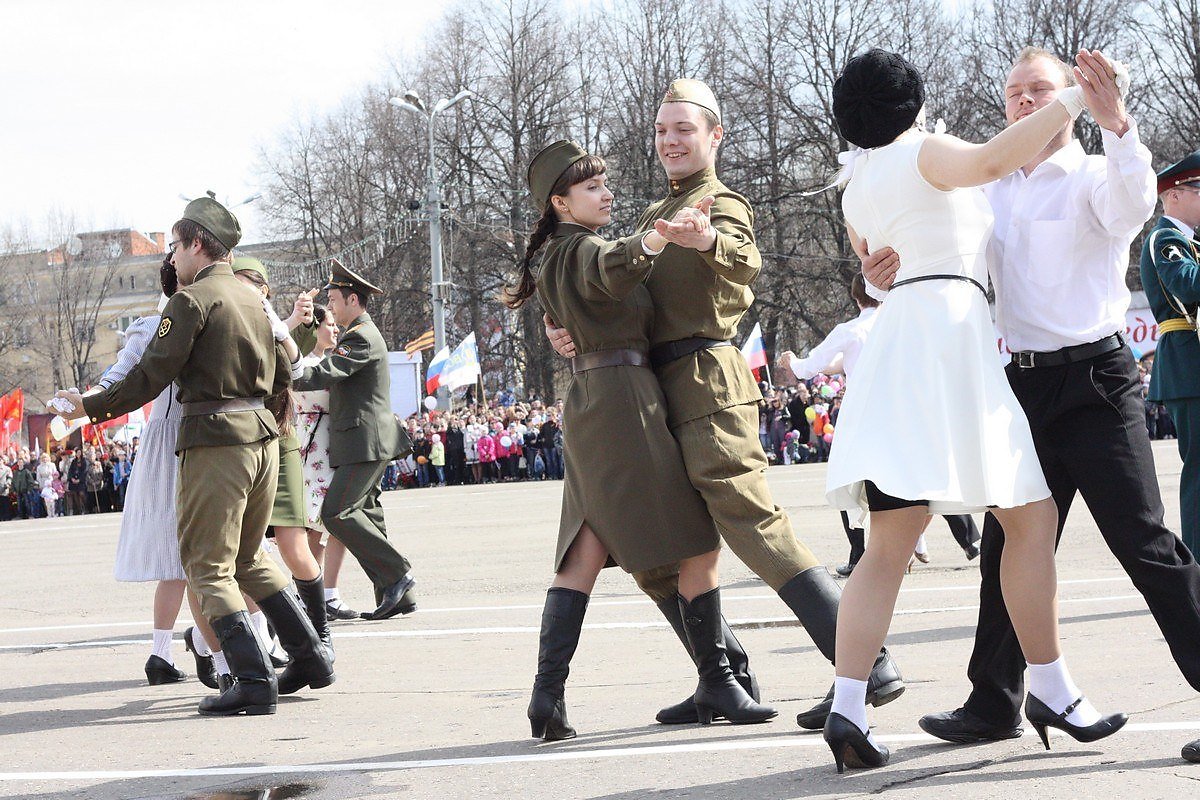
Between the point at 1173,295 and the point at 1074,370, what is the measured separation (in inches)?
71.2

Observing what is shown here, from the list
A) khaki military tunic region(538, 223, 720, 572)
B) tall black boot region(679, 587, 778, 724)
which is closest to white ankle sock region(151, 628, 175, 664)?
khaki military tunic region(538, 223, 720, 572)

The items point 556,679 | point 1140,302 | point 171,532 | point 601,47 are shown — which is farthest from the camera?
point 601,47

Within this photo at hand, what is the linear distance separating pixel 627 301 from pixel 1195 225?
2331 millimetres

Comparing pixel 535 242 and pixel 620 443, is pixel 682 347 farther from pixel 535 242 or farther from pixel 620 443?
pixel 535 242

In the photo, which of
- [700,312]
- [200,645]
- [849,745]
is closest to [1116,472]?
[849,745]

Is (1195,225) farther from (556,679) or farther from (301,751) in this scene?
(301,751)

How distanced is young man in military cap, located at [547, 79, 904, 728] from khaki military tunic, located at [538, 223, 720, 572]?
3.2 inches

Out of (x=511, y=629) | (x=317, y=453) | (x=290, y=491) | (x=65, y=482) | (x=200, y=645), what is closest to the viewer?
(x=200, y=645)

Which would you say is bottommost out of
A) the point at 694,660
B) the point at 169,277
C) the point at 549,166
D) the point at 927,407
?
the point at 694,660

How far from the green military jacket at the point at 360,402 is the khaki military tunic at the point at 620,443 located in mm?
3917

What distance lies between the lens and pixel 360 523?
344 inches

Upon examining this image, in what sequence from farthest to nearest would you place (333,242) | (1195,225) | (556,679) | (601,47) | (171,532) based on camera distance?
(333,242), (601,47), (171,532), (1195,225), (556,679)

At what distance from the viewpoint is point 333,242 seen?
5444cm

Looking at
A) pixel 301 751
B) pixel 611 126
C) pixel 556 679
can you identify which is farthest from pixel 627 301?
pixel 611 126
